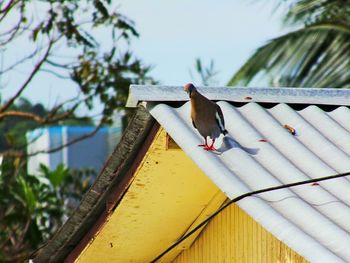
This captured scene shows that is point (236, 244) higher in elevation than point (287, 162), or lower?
lower

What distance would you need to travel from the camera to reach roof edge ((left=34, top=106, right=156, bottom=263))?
232 inches

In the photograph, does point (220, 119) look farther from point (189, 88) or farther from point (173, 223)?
point (173, 223)

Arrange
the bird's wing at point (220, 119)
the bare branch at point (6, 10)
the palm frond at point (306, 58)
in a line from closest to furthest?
the bird's wing at point (220, 119) < the bare branch at point (6, 10) < the palm frond at point (306, 58)

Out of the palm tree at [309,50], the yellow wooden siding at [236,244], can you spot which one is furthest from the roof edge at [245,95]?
the palm tree at [309,50]

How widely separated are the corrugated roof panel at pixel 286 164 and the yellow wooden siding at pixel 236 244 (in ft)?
1.19

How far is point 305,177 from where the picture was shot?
5.41 m

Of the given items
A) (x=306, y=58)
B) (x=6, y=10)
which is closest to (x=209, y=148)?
(x=6, y=10)

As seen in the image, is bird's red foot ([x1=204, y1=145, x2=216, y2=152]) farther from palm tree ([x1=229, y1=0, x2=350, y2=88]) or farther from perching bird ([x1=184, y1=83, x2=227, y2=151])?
palm tree ([x1=229, y1=0, x2=350, y2=88])

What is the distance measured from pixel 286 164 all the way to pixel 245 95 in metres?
0.78

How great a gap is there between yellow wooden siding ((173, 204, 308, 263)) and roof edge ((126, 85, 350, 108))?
0.56 m

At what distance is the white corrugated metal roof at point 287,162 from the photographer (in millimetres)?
4848

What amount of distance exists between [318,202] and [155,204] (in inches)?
49.5

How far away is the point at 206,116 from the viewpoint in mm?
5492

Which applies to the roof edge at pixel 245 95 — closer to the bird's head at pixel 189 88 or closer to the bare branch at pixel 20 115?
the bird's head at pixel 189 88
